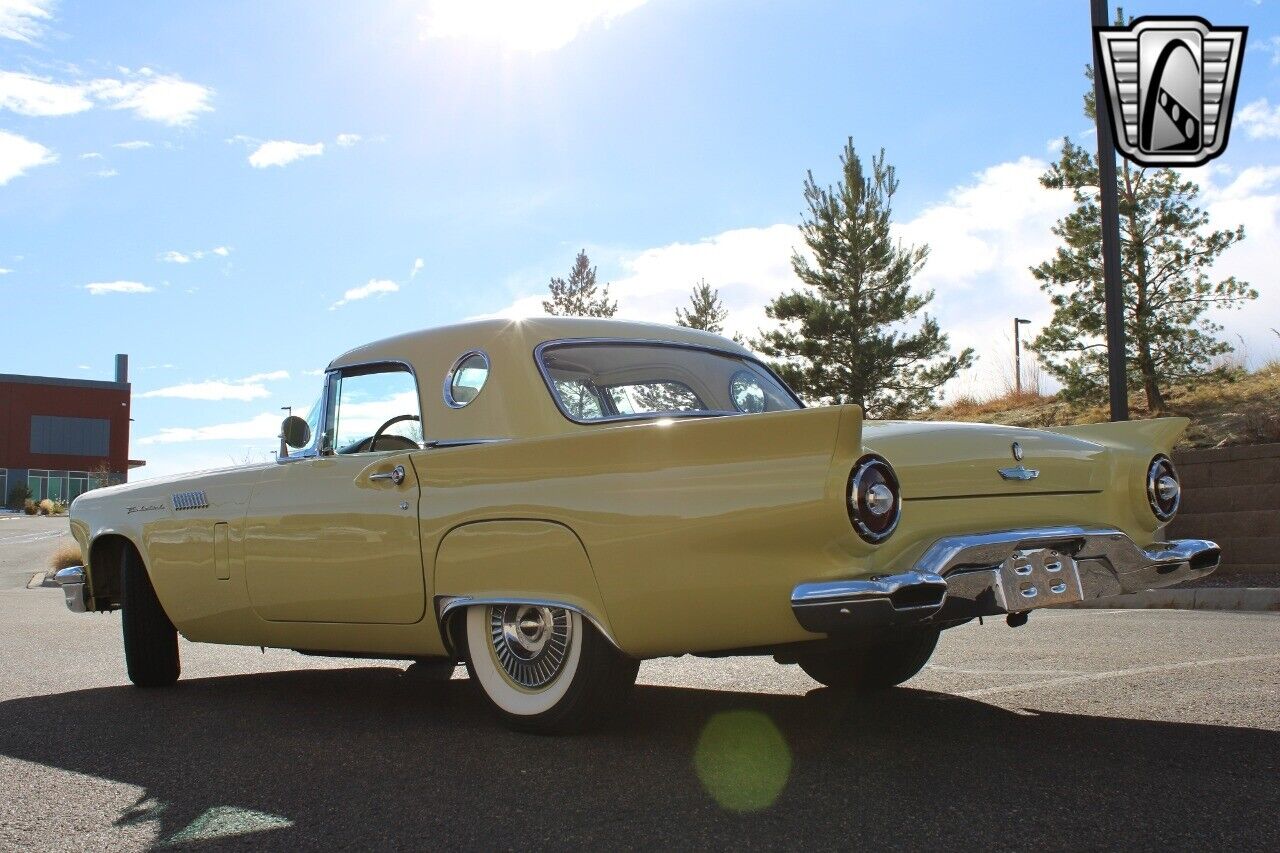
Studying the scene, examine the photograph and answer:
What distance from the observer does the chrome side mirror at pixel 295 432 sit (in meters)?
5.28

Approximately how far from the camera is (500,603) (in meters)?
4.11

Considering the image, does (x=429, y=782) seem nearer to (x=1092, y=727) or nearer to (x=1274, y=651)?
(x=1092, y=727)

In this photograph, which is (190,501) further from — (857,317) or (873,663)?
(857,317)

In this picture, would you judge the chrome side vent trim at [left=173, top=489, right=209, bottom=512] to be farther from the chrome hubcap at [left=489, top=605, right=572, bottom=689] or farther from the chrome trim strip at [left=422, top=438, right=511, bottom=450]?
the chrome hubcap at [left=489, top=605, right=572, bottom=689]

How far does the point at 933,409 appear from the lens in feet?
76.5

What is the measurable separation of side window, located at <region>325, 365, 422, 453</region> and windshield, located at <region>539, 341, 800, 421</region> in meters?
0.66

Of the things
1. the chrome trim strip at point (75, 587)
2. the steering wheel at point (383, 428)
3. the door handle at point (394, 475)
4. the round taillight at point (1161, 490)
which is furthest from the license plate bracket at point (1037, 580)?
the chrome trim strip at point (75, 587)

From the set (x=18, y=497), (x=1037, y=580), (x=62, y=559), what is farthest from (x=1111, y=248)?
(x=18, y=497)

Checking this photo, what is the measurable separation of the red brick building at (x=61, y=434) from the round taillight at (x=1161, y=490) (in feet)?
201

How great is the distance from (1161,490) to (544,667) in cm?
235

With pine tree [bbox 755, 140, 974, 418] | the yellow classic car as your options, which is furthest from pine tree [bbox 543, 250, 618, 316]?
the yellow classic car

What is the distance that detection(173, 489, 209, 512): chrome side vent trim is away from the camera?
5477 millimetres

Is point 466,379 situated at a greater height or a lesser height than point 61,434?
lesser

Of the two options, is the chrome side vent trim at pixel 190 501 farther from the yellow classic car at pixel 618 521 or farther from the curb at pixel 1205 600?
the curb at pixel 1205 600
